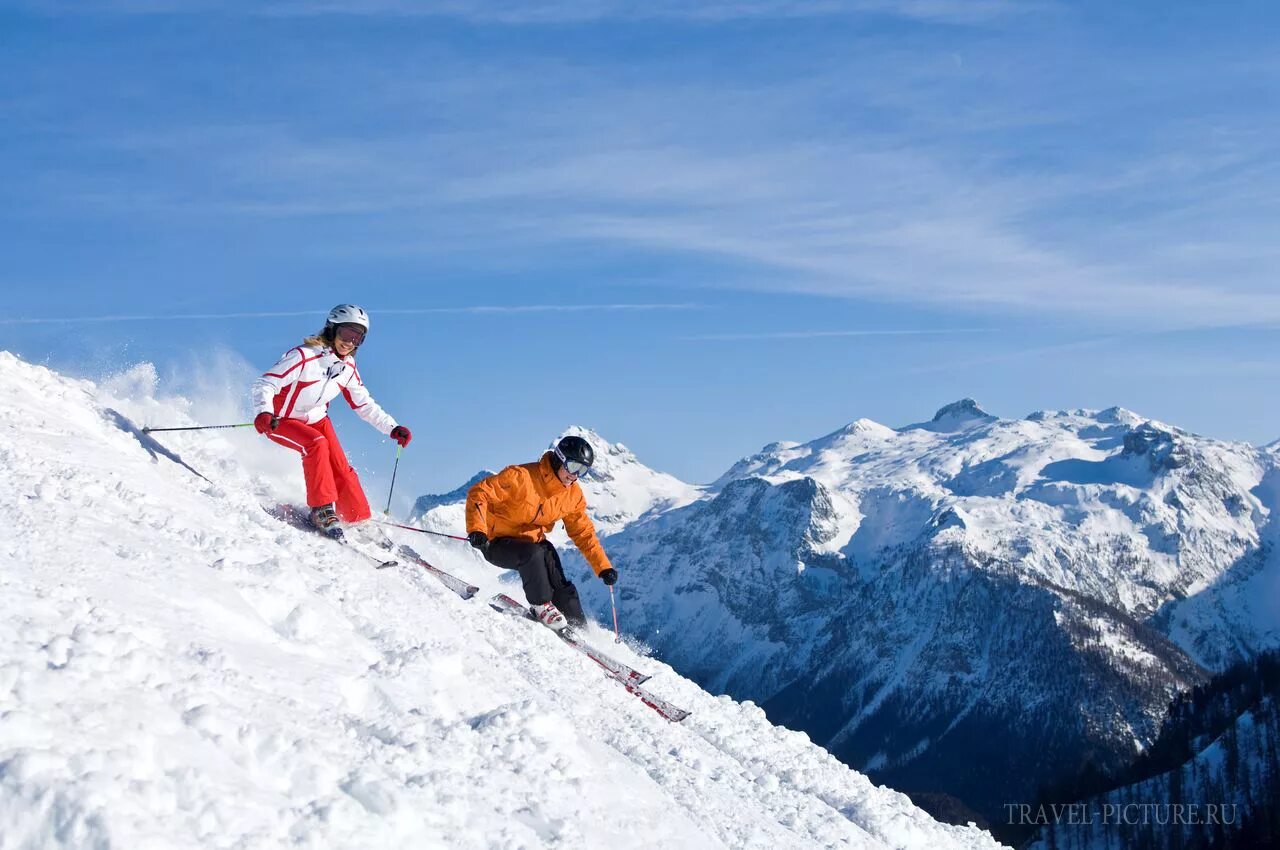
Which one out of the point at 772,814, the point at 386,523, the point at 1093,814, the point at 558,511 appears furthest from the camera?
the point at 1093,814

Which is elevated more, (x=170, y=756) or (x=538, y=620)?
(x=538, y=620)

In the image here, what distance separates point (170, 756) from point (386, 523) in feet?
35.7

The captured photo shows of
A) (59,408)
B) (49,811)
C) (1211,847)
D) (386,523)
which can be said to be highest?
(59,408)

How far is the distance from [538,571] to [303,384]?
13.7 ft

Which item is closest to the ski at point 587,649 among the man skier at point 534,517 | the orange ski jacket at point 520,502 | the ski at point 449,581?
the man skier at point 534,517

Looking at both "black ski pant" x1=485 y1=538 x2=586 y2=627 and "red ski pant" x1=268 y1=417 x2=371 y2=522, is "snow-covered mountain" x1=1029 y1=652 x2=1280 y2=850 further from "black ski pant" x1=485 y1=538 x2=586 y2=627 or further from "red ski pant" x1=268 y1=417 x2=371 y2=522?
"red ski pant" x1=268 y1=417 x2=371 y2=522

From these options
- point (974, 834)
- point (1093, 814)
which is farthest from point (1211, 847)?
point (974, 834)

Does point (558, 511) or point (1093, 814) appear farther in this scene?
point (1093, 814)

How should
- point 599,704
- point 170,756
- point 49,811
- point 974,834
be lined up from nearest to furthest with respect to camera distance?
point 49,811 < point 170,756 < point 599,704 < point 974,834

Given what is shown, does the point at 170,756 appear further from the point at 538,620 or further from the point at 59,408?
the point at 59,408

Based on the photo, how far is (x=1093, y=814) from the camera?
365 feet

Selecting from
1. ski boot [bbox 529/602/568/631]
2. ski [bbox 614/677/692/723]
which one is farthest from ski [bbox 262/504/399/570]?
ski [bbox 614/677/692/723]

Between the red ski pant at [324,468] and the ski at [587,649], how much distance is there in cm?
256

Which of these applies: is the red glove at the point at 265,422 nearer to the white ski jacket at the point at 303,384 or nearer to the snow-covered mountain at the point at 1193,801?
the white ski jacket at the point at 303,384
